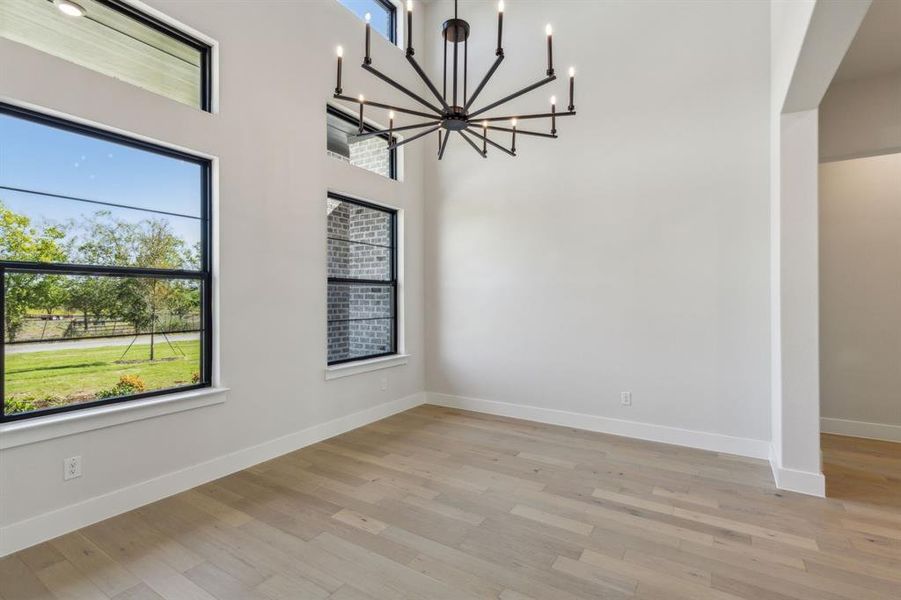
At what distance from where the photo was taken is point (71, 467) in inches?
92.1

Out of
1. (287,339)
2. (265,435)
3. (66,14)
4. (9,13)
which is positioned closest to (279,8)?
(66,14)

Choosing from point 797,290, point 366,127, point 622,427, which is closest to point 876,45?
point 797,290

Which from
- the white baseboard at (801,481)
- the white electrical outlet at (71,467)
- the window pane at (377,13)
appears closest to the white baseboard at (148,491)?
the white electrical outlet at (71,467)

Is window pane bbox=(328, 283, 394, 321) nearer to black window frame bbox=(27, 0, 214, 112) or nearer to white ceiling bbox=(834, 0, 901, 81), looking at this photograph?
black window frame bbox=(27, 0, 214, 112)

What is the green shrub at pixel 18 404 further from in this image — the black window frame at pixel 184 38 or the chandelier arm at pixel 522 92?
the chandelier arm at pixel 522 92

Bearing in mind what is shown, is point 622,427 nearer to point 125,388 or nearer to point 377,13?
point 125,388

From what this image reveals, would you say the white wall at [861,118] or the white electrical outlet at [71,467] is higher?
the white wall at [861,118]

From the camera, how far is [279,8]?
11.2 feet

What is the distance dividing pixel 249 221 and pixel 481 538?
264 cm

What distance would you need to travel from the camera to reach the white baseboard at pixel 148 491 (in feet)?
7.20

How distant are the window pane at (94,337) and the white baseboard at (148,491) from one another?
1.84 feet

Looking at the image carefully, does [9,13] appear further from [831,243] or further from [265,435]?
[831,243]

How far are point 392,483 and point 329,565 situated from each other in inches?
35.5

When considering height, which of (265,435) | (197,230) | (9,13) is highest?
(9,13)
